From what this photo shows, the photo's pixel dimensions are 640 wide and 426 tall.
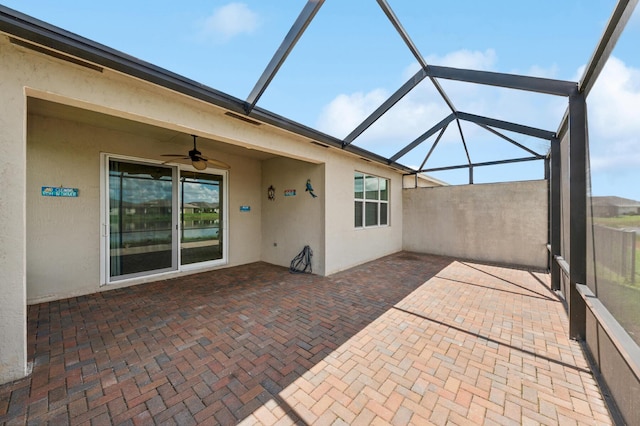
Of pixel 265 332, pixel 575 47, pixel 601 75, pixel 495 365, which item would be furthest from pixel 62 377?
pixel 575 47

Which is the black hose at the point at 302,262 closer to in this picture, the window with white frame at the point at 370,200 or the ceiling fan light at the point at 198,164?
the window with white frame at the point at 370,200

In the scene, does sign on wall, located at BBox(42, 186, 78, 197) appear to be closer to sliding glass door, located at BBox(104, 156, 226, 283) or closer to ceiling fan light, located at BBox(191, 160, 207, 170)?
sliding glass door, located at BBox(104, 156, 226, 283)

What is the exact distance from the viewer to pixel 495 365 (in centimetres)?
232

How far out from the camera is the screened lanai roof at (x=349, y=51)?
2410 millimetres

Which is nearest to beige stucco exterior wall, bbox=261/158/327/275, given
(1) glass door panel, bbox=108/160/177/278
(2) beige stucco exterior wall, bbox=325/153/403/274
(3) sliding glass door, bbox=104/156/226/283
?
(2) beige stucco exterior wall, bbox=325/153/403/274

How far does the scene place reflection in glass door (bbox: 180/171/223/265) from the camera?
5320 millimetres

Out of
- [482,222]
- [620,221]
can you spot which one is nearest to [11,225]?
[620,221]

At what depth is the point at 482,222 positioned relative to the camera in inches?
276

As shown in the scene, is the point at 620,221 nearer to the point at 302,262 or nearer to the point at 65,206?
the point at 302,262

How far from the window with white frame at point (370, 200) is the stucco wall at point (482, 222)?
1208mm

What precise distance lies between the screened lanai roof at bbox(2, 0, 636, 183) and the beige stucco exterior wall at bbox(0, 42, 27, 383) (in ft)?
2.00

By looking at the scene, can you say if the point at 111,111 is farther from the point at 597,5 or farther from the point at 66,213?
the point at 597,5

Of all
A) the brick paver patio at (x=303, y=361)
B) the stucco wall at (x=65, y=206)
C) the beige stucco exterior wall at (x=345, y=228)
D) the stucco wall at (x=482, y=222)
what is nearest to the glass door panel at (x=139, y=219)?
the stucco wall at (x=65, y=206)

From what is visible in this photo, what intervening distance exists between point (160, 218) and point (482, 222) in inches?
328
